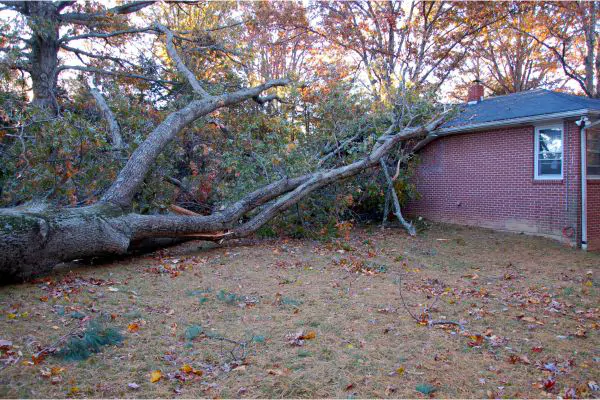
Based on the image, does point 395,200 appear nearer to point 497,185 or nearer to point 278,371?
point 497,185

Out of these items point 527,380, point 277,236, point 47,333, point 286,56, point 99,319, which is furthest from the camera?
point 286,56

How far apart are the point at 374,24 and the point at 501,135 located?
10.6 meters

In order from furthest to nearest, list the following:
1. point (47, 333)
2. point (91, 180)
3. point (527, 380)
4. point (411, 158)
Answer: point (411, 158) → point (91, 180) → point (47, 333) → point (527, 380)

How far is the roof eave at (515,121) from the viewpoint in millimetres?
10305

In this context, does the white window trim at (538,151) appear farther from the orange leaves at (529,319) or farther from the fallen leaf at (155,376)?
the fallen leaf at (155,376)

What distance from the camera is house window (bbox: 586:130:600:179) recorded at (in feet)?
36.0

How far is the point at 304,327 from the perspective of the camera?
16.1 ft

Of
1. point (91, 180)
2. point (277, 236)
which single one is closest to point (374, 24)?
point (277, 236)

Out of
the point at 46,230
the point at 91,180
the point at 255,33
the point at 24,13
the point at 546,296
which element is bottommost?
the point at 546,296

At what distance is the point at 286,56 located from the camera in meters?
Answer: 25.2

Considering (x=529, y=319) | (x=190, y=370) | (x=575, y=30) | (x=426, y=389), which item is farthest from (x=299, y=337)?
(x=575, y=30)

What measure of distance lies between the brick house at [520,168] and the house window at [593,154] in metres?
0.02

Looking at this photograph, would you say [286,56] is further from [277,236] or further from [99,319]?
[99,319]

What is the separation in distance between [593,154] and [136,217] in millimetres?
10776
